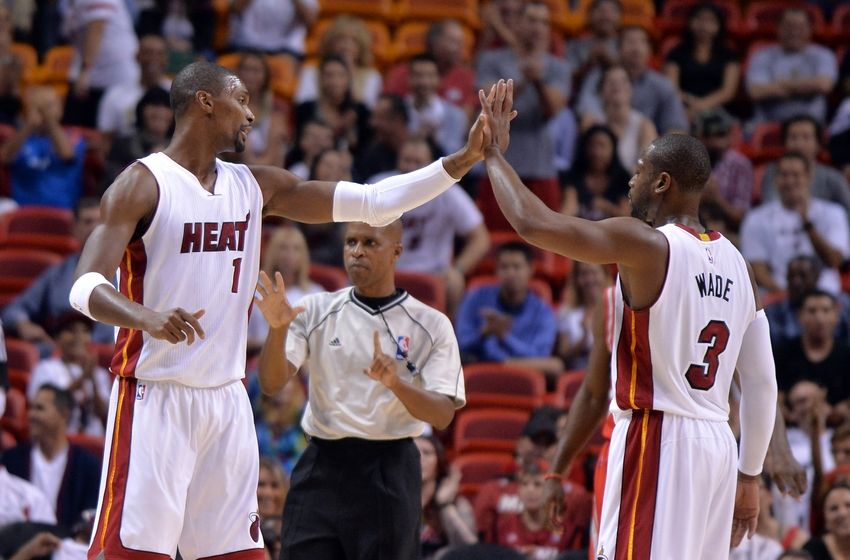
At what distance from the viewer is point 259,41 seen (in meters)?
14.7

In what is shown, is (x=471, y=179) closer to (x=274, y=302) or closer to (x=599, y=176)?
(x=599, y=176)

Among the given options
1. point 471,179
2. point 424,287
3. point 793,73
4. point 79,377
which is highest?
point 793,73

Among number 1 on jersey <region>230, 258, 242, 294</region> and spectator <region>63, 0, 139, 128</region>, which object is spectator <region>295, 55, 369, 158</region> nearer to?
spectator <region>63, 0, 139, 128</region>

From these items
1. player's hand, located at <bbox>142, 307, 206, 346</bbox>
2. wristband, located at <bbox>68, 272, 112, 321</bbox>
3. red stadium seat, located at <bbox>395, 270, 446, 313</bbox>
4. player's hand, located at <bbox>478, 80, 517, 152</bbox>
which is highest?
player's hand, located at <bbox>478, 80, 517, 152</bbox>

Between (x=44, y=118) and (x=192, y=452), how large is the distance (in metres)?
8.03

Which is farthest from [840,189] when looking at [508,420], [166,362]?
[166,362]

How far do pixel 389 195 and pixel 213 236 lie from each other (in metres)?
0.89

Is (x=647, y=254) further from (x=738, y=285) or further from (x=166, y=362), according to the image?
(x=166, y=362)

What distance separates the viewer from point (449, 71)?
46.3ft

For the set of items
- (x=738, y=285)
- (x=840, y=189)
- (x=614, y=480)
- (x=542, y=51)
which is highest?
(x=542, y=51)

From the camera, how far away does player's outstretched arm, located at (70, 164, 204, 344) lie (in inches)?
196

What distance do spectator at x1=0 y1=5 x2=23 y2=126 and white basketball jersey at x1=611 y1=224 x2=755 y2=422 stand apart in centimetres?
961

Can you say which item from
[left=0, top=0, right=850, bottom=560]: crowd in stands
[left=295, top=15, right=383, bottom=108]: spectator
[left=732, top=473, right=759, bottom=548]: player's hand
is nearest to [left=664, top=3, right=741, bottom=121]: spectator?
[left=0, top=0, right=850, bottom=560]: crowd in stands

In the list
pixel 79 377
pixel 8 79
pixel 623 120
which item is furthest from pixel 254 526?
pixel 8 79
